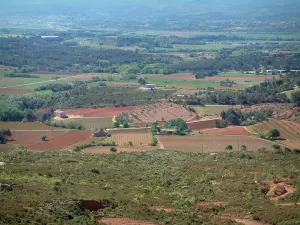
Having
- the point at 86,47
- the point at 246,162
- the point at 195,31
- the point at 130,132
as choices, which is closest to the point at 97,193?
the point at 246,162

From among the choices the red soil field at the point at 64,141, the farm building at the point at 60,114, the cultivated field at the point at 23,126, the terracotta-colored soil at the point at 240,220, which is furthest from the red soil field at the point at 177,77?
the terracotta-colored soil at the point at 240,220

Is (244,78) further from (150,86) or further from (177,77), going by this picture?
(150,86)

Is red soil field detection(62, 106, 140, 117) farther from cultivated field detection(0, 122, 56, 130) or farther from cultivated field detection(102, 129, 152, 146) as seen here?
cultivated field detection(102, 129, 152, 146)

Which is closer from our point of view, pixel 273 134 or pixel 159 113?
pixel 273 134

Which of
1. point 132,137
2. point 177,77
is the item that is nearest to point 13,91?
point 177,77

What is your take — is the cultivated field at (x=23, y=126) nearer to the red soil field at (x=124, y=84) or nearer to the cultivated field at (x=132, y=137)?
the cultivated field at (x=132, y=137)
